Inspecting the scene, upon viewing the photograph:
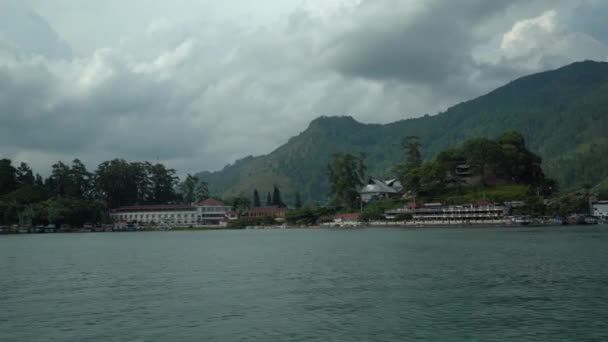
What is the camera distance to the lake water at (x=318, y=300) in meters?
25.2

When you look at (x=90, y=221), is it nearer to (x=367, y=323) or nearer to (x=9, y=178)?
(x=9, y=178)

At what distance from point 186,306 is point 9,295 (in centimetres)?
1362

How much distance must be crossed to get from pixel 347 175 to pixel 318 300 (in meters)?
157

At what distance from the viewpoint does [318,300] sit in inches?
1312

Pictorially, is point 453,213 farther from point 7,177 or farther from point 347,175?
point 7,177

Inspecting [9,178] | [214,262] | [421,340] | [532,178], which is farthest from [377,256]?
[9,178]

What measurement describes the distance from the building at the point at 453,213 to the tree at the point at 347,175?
62.0ft

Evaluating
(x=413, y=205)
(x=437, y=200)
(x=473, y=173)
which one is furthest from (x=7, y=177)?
(x=473, y=173)

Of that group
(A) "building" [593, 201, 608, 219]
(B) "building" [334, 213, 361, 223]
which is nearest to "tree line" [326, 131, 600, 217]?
(B) "building" [334, 213, 361, 223]

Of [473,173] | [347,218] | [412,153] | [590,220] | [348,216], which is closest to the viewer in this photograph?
[590,220]

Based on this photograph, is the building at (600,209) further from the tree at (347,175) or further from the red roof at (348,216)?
the tree at (347,175)

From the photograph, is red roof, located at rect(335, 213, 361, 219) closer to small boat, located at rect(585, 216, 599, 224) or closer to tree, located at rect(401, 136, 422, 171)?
tree, located at rect(401, 136, 422, 171)

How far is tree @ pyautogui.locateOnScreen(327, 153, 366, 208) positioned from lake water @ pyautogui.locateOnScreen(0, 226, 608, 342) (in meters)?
133

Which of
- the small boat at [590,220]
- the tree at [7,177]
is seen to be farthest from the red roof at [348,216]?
the tree at [7,177]
